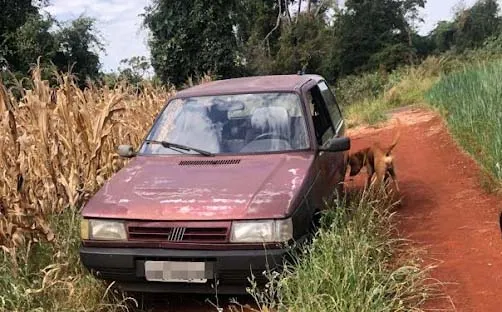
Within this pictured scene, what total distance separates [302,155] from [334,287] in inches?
57.3

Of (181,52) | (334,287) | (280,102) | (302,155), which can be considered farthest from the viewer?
(181,52)

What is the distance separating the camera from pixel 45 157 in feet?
18.5

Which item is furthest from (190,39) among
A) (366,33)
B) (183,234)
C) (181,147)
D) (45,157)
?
(183,234)

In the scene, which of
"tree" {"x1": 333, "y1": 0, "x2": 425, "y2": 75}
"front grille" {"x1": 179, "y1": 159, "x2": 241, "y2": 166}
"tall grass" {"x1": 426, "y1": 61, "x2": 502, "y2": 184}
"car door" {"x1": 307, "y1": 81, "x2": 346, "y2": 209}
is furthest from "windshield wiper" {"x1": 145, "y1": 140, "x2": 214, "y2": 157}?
"tree" {"x1": 333, "y1": 0, "x2": 425, "y2": 75}

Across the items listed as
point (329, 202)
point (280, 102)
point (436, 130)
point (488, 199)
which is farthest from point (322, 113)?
point (436, 130)

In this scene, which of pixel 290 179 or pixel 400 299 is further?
pixel 290 179

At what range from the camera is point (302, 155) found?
4.99m

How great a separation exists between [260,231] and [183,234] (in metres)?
0.53

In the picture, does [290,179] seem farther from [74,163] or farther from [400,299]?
[74,163]

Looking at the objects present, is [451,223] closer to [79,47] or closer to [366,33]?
[79,47]

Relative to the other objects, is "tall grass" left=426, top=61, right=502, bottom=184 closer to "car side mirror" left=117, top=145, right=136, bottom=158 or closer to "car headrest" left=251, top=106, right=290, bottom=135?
"car headrest" left=251, top=106, right=290, bottom=135

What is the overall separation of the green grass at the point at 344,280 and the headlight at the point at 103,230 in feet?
3.49

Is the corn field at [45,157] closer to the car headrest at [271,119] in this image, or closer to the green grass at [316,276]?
the green grass at [316,276]

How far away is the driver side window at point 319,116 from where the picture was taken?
5521mm
